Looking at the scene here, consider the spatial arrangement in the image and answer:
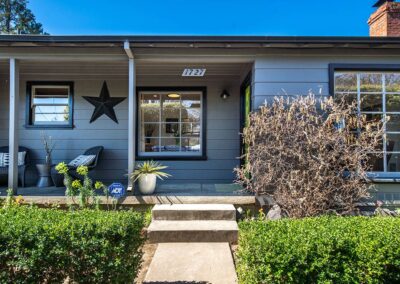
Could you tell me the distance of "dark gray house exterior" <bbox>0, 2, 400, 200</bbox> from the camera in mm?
5117

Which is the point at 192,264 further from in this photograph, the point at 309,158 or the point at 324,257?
the point at 309,158

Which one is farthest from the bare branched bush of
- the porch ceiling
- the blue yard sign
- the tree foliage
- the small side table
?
the tree foliage

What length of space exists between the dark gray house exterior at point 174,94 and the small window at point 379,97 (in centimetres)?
2

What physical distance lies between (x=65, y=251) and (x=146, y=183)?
2884 millimetres

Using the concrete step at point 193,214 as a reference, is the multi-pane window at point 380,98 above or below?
above

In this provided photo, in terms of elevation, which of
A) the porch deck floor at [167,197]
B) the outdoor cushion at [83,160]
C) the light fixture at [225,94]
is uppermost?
the light fixture at [225,94]

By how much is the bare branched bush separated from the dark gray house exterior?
0.67 meters

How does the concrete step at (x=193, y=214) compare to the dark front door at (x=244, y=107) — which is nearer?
the concrete step at (x=193, y=214)

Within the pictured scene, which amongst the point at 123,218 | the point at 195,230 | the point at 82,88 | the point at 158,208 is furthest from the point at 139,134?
the point at 123,218

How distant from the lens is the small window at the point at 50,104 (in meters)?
6.82

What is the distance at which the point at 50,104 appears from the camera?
271 inches

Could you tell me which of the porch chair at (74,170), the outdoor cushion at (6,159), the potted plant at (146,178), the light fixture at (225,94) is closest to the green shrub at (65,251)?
the potted plant at (146,178)

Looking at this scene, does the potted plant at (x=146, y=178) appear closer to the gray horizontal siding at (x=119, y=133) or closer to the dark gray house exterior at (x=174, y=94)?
the dark gray house exterior at (x=174, y=94)

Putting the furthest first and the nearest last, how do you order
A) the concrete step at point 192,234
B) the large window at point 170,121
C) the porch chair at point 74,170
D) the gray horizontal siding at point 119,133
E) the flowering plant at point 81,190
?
the large window at point 170,121 → the gray horizontal siding at point 119,133 → the porch chair at point 74,170 → the flowering plant at point 81,190 → the concrete step at point 192,234
